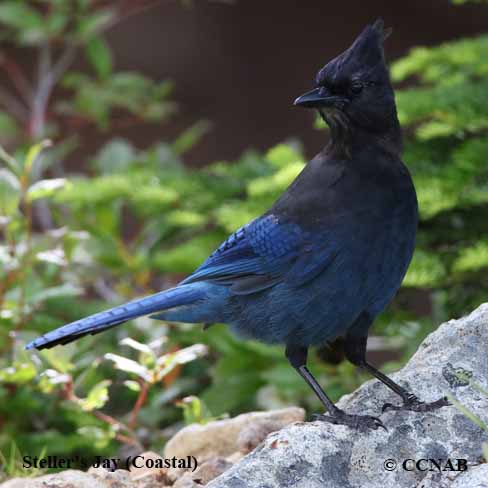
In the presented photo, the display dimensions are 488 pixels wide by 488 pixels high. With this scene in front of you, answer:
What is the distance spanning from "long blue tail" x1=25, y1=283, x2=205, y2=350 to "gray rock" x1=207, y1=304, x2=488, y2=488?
47 centimetres

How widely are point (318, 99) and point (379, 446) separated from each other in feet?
2.64

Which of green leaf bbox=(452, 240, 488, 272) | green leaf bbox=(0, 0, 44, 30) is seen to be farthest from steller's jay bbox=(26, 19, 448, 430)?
green leaf bbox=(0, 0, 44, 30)

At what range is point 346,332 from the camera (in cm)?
240

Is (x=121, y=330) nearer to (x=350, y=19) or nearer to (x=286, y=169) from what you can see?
(x=286, y=169)

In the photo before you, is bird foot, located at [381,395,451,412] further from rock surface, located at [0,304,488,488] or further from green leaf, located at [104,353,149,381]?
green leaf, located at [104,353,149,381]

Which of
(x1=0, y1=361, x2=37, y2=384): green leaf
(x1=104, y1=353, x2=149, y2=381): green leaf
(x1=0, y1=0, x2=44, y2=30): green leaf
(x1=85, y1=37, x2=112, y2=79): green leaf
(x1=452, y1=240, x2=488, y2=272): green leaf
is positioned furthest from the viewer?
(x1=85, y1=37, x2=112, y2=79): green leaf

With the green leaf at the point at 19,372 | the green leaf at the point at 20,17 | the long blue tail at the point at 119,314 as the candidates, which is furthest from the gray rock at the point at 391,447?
the green leaf at the point at 20,17

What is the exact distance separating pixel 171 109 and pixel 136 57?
1623 millimetres

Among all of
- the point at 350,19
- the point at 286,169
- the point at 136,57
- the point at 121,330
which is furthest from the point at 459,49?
the point at 136,57

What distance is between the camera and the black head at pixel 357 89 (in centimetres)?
232

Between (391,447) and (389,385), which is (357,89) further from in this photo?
(391,447)

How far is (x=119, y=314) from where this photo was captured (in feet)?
7.46

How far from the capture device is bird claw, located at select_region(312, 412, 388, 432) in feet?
6.84

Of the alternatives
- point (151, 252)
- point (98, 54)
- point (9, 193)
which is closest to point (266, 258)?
point (9, 193)
